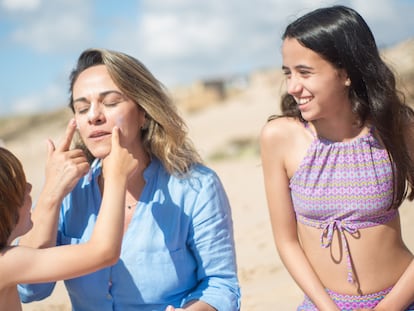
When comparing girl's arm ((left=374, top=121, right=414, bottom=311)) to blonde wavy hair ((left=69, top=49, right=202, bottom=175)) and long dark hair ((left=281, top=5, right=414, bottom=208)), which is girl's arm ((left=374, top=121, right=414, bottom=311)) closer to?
long dark hair ((left=281, top=5, right=414, bottom=208))

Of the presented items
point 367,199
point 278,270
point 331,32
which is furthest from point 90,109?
point 278,270

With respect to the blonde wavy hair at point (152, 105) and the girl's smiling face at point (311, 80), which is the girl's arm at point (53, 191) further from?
the girl's smiling face at point (311, 80)

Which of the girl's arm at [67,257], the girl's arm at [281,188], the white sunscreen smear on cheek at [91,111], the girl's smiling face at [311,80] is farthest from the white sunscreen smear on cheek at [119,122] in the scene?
the girl's smiling face at [311,80]

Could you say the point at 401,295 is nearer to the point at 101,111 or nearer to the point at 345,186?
the point at 345,186

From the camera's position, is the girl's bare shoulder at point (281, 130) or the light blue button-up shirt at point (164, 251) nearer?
the light blue button-up shirt at point (164, 251)

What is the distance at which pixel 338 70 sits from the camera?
111 inches

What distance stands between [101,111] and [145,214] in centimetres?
61

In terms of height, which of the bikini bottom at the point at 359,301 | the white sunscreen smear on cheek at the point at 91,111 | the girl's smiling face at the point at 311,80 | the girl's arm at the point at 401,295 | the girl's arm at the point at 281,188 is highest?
the girl's smiling face at the point at 311,80

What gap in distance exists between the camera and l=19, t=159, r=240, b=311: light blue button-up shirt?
2.91 m

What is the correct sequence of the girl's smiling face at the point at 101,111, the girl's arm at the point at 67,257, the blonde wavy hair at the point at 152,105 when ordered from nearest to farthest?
the girl's arm at the point at 67,257 → the girl's smiling face at the point at 101,111 → the blonde wavy hair at the point at 152,105

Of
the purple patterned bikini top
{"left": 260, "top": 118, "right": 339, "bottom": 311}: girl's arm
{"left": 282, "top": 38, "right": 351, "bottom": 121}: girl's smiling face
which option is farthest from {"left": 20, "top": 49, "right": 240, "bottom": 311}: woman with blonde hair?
{"left": 282, "top": 38, "right": 351, "bottom": 121}: girl's smiling face

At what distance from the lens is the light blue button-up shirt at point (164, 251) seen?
291 cm

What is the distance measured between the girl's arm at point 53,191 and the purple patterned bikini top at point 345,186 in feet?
3.88

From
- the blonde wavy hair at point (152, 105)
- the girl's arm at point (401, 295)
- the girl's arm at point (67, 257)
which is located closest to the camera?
the girl's arm at point (67, 257)
